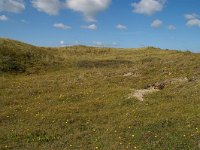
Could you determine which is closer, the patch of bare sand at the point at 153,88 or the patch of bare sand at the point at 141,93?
the patch of bare sand at the point at 141,93

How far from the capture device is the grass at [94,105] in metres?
20.0

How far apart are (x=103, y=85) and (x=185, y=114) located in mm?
10916

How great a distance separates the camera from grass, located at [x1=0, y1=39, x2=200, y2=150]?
20.0 metres

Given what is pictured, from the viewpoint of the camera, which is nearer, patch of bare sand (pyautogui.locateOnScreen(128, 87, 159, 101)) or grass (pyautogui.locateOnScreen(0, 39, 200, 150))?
grass (pyautogui.locateOnScreen(0, 39, 200, 150))

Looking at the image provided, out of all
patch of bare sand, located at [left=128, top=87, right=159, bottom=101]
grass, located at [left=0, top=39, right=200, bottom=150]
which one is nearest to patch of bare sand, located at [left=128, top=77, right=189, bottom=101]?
patch of bare sand, located at [left=128, top=87, right=159, bottom=101]

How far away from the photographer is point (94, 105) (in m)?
26.6

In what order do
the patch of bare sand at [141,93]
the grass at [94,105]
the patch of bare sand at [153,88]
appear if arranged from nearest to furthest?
1. the grass at [94,105]
2. the patch of bare sand at [141,93]
3. the patch of bare sand at [153,88]

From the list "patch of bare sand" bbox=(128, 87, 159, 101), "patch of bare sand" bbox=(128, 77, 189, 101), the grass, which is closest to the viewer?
the grass

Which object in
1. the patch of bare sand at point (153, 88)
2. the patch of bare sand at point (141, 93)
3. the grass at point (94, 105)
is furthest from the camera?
the patch of bare sand at point (153, 88)

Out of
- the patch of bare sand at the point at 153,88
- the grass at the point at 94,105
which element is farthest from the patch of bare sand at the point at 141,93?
the grass at the point at 94,105

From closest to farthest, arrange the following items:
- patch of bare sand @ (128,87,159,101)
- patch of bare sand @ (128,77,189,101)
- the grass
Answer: the grass → patch of bare sand @ (128,87,159,101) → patch of bare sand @ (128,77,189,101)

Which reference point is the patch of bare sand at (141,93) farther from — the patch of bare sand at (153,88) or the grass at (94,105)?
the grass at (94,105)

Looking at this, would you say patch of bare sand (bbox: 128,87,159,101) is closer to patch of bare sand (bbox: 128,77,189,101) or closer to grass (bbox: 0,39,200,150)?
patch of bare sand (bbox: 128,77,189,101)

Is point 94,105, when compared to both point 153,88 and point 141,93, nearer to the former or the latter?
point 141,93
